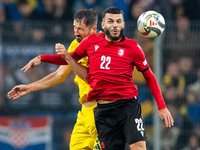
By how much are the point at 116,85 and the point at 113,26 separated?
71 cm

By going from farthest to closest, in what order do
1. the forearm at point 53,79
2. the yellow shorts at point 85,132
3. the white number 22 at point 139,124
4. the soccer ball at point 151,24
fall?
the forearm at point 53,79
the yellow shorts at point 85,132
the soccer ball at point 151,24
the white number 22 at point 139,124

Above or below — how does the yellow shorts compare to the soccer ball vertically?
below

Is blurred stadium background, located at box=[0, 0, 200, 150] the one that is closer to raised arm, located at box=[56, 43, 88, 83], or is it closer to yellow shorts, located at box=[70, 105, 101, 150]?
yellow shorts, located at box=[70, 105, 101, 150]

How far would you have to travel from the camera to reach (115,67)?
462cm

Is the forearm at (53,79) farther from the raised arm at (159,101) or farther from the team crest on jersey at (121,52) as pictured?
the raised arm at (159,101)

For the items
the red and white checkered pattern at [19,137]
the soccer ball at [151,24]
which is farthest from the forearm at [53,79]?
the red and white checkered pattern at [19,137]

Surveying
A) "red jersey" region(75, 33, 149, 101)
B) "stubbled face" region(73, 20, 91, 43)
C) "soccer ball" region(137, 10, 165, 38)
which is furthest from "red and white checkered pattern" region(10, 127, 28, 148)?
"soccer ball" region(137, 10, 165, 38)

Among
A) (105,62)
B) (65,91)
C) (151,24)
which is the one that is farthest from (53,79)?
(65,91)

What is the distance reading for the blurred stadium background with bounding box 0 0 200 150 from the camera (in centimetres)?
777

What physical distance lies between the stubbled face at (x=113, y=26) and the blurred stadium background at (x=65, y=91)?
3.15 metres

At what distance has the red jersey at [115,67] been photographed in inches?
182

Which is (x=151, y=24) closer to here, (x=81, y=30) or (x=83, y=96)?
(x=81, y=30)

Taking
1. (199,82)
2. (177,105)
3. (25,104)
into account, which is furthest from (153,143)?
(25,104)

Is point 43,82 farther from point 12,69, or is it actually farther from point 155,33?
→ point 12,69
